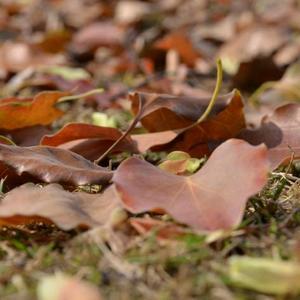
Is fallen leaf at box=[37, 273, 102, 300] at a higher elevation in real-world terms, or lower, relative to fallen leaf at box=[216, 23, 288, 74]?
higher

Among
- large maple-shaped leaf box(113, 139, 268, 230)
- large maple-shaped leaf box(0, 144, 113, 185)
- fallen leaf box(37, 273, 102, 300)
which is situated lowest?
large maple-shaped leaf box(0, 144, 113, 185)

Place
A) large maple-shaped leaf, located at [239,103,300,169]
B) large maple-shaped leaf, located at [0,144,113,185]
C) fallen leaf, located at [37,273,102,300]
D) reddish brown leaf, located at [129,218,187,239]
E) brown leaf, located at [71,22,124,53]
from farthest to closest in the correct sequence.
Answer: brown leaf, located at [71,22,124,53]
large maple-shaped leaf, located at [239,103,300,169]
large maple-shaped leaf, located at [0,144,113,185]
reddish brown leaf, located at [129,218,187,239]
fallen leaf, located at [37,273,102,300]

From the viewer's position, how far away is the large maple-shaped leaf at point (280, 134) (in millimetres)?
1112

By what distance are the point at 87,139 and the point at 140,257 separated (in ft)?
1.51

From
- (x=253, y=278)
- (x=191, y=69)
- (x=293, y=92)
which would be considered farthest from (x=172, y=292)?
(x=191, y=69)

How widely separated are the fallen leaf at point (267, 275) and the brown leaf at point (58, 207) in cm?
20

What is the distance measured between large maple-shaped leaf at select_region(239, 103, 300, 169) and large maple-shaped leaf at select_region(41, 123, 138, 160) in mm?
217

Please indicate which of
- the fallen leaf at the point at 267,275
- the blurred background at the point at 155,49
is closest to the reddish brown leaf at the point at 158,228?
the fallen leaf at the point at 267,275

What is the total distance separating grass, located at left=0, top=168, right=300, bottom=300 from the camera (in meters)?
0.70

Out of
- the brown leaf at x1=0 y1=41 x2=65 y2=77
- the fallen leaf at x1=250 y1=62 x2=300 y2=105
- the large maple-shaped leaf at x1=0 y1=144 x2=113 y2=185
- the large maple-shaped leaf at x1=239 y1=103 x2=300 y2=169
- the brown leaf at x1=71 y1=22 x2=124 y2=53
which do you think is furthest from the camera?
the brown leaf at x1=71 y1=22 x2=124 y2=53

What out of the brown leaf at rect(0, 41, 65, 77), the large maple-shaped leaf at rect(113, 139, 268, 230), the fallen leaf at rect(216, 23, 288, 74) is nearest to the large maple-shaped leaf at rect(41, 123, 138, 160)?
the large maple-shaped leaf at rect(113, 139, 268, 230)

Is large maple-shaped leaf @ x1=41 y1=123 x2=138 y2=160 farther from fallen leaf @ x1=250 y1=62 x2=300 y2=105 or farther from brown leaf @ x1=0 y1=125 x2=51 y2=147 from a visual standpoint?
fallen leaf @ x1=250 y1=62 x2=300 y2=105

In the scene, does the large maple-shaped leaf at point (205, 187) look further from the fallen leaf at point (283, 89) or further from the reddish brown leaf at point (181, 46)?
the reddish brown leaf at point (181, 46)

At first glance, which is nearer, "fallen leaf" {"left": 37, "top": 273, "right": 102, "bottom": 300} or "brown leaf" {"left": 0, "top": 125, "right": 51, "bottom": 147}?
"fallen leaf" {"left": 37, "top": 273, "right": 102, "bottom": 300}
